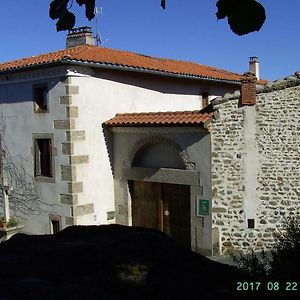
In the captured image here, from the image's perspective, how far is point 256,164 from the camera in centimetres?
1098

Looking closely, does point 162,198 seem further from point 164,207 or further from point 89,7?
point 89,7

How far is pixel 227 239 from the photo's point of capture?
37.1ft

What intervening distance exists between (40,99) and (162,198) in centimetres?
470

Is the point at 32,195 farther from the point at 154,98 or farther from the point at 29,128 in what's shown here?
the point at 154,98

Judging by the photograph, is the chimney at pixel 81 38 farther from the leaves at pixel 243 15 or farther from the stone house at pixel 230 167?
the leaves at pixel 243 15

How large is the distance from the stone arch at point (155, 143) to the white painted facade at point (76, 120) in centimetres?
84

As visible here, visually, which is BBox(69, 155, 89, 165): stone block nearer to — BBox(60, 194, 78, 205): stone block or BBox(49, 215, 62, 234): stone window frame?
BBox(60, 194, 78, 205): stone block

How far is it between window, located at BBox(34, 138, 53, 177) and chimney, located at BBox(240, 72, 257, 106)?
18.8ft

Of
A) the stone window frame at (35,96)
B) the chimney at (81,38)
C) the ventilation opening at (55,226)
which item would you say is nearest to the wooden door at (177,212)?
the ventilation opening at (55,226)

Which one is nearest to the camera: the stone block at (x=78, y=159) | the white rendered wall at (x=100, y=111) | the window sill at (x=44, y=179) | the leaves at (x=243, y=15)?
the leaves at (x=243, y=15)

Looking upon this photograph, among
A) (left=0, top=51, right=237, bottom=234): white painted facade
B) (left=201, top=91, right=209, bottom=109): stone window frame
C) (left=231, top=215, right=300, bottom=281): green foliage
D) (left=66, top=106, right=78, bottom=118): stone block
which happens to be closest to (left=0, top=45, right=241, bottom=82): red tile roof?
(left=0, top=51, right=237, bottom=234): white painted facade

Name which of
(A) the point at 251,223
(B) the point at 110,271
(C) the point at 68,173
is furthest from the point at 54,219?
(B) the point at 110,271

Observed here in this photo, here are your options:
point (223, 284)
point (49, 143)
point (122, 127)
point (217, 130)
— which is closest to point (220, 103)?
point (217, 130)

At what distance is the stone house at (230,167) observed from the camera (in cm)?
1077
